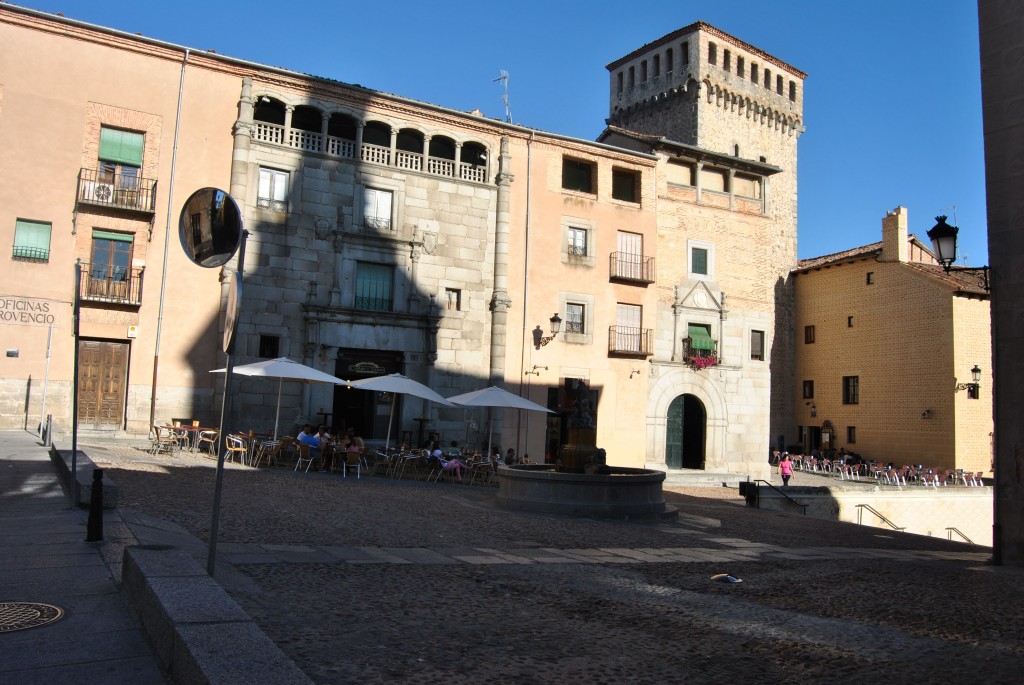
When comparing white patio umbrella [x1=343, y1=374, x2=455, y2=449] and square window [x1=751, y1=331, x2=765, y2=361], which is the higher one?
square window [x1=751, y1=331, x2=765, y2=361]

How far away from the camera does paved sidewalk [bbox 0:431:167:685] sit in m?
3.90

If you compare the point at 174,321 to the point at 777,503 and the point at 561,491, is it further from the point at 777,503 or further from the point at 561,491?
the point at 777,503

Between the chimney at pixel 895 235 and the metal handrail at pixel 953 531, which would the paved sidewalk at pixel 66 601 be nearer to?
the metal handrail at pixel 953 531

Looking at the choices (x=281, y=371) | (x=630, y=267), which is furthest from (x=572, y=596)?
(x=630, y=267)

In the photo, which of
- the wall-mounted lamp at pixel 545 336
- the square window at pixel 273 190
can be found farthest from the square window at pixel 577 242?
the square window at pixel 273 190

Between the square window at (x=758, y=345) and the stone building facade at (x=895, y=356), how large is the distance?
8180 mm

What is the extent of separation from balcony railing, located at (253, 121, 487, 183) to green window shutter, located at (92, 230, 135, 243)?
4661 millimetres

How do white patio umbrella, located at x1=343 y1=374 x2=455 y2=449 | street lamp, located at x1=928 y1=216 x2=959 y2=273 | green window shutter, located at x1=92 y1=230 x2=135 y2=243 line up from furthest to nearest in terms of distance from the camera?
green window shutter, located at x1=92 y1=230 x2=135 y2=243, white patio umbrella, located at x1=343 y1=374 x2=455 y2=449, street lamp, located at x1=928 y1=216 x2=959 y2=273

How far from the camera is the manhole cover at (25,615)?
14.9ft

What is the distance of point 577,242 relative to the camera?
29.0m

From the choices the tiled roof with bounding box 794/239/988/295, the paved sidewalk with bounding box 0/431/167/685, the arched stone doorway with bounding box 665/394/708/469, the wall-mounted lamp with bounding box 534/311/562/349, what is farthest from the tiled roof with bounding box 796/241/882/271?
the paved sidewalk with bounding box 0/431/167/685

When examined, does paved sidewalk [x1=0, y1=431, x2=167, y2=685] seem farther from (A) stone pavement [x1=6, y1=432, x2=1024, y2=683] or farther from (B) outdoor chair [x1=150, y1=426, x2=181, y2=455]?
(B) outdoor chair [x1=150, y1=426, x2=181, y2=455]

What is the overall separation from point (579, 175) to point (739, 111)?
20070 mm

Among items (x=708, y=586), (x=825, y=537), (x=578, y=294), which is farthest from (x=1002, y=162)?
(x=578, y=294)
